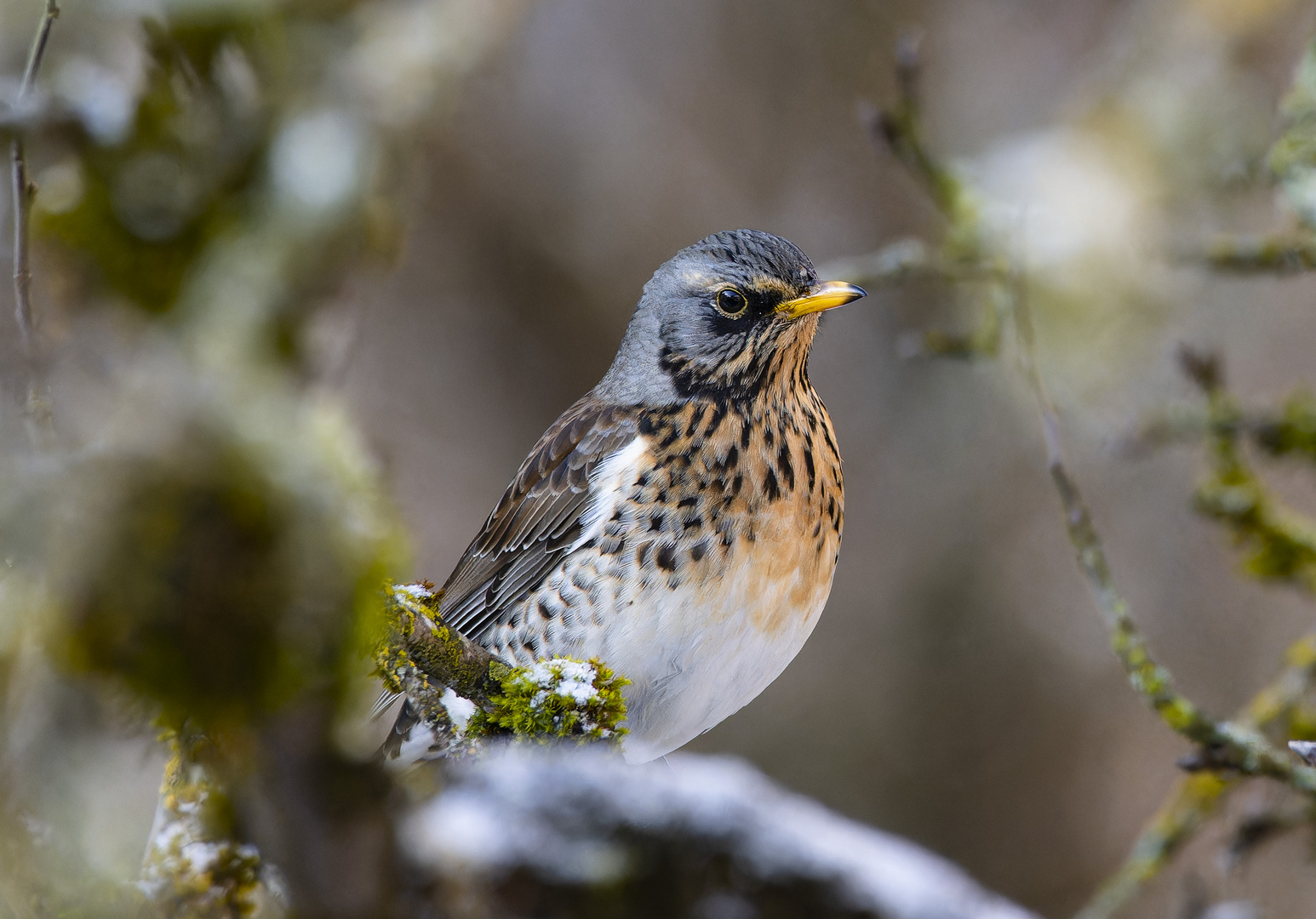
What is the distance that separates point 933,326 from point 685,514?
15.2ft

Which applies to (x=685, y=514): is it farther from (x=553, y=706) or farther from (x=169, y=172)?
(x=169, y=172)

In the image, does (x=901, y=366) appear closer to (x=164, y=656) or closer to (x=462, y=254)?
(x=462, y=254)

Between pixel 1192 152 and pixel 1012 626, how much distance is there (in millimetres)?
2765

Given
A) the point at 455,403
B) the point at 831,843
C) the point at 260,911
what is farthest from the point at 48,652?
the point at 455,403

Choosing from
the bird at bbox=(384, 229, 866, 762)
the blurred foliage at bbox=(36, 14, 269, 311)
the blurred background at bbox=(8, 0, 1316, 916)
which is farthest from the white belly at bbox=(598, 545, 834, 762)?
the blurred background at bbox=(8, 0, 1316, 916)

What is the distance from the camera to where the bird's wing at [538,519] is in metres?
2.97

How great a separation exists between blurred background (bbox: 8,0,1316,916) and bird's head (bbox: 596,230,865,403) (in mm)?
2618

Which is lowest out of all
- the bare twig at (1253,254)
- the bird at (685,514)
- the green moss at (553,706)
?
the green moss at (553,706)

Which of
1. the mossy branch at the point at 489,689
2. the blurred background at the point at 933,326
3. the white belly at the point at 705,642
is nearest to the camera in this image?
the mossy branch at the point at 489,689

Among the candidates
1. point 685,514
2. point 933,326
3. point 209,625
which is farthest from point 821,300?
point 933,326

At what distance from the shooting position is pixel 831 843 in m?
1.61

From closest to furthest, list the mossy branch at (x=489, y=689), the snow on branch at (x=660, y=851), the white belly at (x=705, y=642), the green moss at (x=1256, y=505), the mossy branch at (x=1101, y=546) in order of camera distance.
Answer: the snow on branch at (x=660, y=851) → the mossy branch at (x=489, y=689) → the mossy branch at (x=1101, y=546) → the white belly at (x=705, y=642) → the green moss at (x=1256, y=505)

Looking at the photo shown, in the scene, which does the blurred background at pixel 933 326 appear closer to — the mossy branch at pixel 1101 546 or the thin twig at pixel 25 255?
the mossy branch at pixel 1101 546

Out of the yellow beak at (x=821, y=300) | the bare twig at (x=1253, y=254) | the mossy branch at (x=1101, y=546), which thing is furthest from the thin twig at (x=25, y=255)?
the bare twig at (x=1253, y=254)
